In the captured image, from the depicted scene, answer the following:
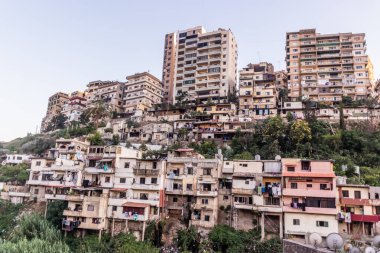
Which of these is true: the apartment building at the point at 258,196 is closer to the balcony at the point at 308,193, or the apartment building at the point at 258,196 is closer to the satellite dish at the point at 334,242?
the balcony at the point at 308,193

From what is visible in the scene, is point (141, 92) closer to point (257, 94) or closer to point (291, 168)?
point (257, 94)

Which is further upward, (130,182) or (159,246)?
(130,182)

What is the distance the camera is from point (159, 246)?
3509cm

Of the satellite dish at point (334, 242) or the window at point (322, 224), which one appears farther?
the window at point (322, 224)

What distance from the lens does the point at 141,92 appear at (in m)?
88.6

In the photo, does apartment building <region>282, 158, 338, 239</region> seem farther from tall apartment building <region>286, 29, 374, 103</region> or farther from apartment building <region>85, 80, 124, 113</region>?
apartment building <region>85, 80, 124, 113</region>

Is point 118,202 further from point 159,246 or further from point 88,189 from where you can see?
point 159,246

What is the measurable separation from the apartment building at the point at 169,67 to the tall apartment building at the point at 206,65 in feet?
36.7

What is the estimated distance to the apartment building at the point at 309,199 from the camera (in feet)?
107

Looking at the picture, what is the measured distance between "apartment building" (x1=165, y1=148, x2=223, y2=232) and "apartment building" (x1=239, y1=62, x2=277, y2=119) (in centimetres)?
3125

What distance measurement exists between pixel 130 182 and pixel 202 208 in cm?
979

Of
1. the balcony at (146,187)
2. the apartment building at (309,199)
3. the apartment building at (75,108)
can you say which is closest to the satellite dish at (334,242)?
the apartment building at (309,199)

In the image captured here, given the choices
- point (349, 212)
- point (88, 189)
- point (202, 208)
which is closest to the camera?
point (349, 212)

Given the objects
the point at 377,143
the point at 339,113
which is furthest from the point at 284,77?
the point at 377,143
